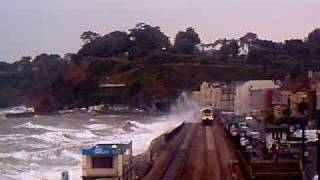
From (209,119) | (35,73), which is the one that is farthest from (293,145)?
(35,73)

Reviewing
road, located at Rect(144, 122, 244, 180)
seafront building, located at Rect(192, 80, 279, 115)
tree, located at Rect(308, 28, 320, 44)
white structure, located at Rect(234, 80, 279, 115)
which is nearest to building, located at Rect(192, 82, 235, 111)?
seafront building, located at Rect(192, 80, 279, 115)

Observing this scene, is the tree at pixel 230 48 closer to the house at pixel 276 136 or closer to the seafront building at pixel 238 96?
the seafront building at pixel 238 96

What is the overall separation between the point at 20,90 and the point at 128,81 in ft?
76.9

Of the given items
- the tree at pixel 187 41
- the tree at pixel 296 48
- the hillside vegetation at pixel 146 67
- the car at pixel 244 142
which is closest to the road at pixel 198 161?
the car at pixel 244 142

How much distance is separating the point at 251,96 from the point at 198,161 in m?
42.9

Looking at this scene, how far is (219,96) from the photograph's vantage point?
313 feet

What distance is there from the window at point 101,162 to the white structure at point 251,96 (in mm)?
42925

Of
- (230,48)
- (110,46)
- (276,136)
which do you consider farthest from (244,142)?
(110,46)

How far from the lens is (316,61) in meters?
113

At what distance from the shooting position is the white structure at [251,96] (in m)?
67.8

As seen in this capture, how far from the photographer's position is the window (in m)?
22.8

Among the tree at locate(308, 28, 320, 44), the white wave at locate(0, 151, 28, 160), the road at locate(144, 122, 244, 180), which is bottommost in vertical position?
the white wave at locate(0, 151, 28, 160)

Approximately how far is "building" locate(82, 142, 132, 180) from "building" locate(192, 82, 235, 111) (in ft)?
225

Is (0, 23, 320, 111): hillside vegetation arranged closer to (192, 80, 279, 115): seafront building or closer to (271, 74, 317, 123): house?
(192, 80, 279, 115): seafront building
